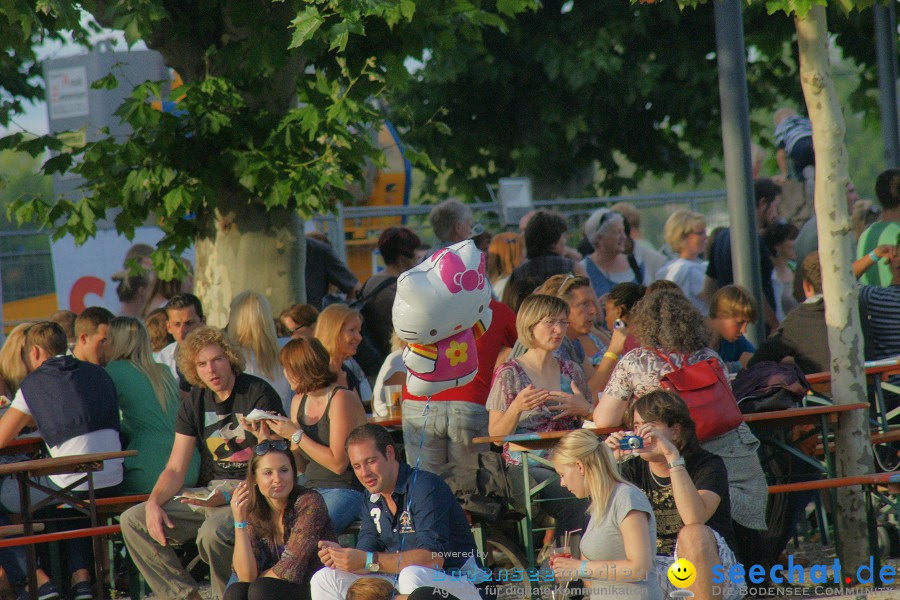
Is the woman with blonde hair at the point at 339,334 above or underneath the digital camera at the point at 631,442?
above

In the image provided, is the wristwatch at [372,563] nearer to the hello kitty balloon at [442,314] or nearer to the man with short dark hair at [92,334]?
the hello kitty balloon at [442,314]

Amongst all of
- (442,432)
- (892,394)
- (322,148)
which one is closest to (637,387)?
(442,432)

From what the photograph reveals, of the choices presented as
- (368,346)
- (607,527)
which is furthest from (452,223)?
(607,527)

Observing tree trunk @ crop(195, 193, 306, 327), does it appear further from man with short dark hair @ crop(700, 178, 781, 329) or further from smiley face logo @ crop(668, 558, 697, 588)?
smiley face logo @ crop(668, 558, 697, 588)

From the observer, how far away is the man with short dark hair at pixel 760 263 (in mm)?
9883

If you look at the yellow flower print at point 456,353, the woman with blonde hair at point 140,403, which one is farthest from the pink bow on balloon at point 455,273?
the woman with blonde hair at point 140,403

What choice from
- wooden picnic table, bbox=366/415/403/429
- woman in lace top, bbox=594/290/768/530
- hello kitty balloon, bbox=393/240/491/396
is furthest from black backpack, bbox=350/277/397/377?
woman in lace top, bbox=594/290/768/530

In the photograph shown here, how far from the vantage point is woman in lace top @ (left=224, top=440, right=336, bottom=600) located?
235 inches

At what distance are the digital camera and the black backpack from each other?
3729mm

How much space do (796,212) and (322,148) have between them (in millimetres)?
5633

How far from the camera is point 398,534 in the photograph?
571 cm

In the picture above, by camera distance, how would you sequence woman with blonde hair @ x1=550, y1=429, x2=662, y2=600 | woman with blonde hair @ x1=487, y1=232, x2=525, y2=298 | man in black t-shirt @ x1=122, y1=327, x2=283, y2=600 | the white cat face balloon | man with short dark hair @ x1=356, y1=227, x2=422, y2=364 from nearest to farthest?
woman with blonde hair @ x1=550, y1=429, x2=662, y2=600 < the white cat face balloon < man in black t-shirt @ x1=122, y1=327, x2=283, y2=600 < man with short dark hair @ x1=356, y1=227, x2=422, y2=364 < woman with blonde hair @ x1=487, y1=232, x2=525, y2=298

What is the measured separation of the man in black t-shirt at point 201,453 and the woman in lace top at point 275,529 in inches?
25.0

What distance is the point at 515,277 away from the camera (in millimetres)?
9219
